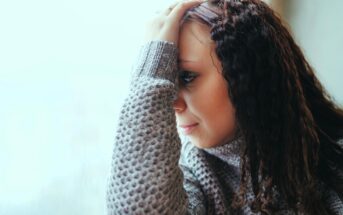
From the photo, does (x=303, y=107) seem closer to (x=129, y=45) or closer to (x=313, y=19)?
(x=129, y=45)

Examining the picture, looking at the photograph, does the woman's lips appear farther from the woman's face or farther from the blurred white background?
the blurred white background

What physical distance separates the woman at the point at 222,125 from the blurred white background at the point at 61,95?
12cm

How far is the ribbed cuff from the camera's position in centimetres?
73

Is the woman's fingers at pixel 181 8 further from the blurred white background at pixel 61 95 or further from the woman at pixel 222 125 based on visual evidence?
the blurred white background at pixel 61 95

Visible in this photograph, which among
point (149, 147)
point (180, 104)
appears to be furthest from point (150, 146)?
point (180, 104)

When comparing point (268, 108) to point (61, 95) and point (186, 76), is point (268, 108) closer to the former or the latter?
point (186, 76)

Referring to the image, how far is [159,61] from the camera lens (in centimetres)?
73

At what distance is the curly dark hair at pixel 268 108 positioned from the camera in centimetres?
74

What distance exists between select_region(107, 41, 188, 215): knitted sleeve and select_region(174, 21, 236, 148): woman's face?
0.04 metres

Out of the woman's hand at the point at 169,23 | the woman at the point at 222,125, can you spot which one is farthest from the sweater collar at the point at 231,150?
the woman's hand at the point at 169,23

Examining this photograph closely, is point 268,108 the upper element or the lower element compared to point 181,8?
lower

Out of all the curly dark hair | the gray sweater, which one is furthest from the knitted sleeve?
the curly dark hair

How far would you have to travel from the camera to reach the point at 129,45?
35.0 inches

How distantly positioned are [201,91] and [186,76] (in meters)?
0.04
